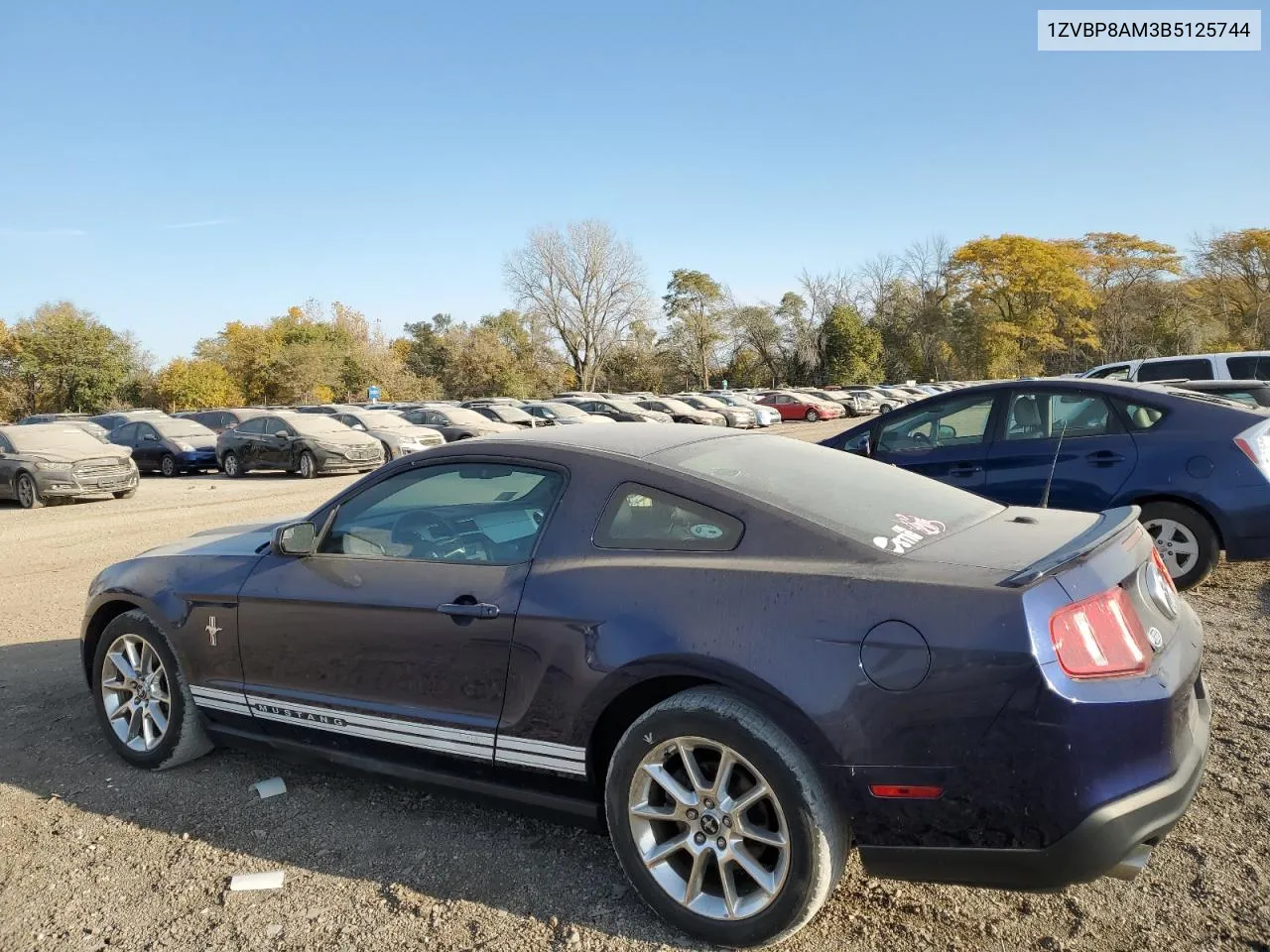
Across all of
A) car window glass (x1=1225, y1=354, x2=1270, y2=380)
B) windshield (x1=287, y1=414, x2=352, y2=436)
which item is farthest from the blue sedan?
windshield (x1=287, y1=414, x2=352, y2=436)

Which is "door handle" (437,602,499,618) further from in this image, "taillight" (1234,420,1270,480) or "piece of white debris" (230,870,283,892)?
"taillight" (1234,420,1270,480)

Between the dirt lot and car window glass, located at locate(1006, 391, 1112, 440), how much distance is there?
2.29 meters

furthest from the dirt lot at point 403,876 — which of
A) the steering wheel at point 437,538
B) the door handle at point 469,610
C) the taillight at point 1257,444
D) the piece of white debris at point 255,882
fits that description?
the taillight at point 1257,444

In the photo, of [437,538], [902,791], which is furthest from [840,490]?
[437,538]

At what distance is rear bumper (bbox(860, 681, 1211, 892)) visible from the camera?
224 centimetres

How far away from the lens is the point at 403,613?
10.4 feet

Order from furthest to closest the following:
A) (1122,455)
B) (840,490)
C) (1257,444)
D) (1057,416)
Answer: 1. (1057,416)
2. (1122,455)
3. (1257,444)
4. (840,490)

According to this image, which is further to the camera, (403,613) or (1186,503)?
(1186,503)

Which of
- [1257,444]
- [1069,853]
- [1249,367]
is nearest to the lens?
[1069,853]

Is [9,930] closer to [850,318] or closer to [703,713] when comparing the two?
[703,713]

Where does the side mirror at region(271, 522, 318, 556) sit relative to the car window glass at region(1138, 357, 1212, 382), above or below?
below

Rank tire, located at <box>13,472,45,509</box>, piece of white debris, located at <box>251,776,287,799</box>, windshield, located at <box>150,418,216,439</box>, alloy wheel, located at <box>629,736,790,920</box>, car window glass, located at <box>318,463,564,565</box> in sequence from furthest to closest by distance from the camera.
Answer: windshield, located at <box>150,418,216,439</box>
tire, located at <box>13,472,45,509</box>
piece of white debris, located at <box>251,776,287,799</box>
car window glass, located at <box>318,463,564,565</box>
alloy wheel, located at <box>629,736,790,920</box>

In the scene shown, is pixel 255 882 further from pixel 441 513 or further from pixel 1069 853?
pixel 1069 853

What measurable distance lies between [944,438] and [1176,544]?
1.78 metres
